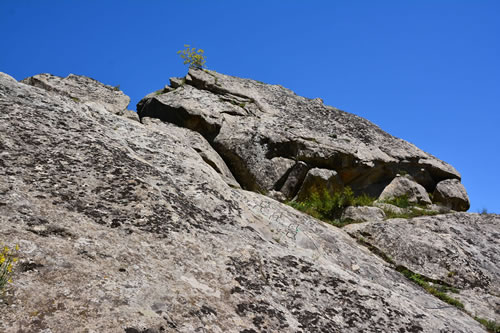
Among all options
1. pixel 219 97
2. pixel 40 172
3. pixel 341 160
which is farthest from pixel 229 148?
pixel 40 172

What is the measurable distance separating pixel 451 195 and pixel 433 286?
8571mm

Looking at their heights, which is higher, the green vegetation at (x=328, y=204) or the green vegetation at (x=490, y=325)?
the green vegetation at (x=328, y=204)

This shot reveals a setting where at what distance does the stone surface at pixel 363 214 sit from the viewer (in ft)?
48.4

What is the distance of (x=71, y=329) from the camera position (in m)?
4.14

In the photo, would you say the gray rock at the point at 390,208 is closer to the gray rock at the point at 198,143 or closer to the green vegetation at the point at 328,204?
the green vegetation at the point at 328,204

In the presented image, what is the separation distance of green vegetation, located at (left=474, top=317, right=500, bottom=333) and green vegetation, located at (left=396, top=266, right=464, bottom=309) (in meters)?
0.59

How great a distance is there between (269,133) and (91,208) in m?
11.1

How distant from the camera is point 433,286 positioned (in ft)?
36.8

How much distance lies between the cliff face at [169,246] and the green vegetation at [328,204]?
1.48m

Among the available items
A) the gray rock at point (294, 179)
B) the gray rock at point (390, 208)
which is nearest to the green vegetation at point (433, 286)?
the gray rock at point (390, 208)

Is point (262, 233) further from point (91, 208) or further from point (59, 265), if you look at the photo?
point (59, 265)

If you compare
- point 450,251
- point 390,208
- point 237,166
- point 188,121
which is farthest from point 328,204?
point 188,121

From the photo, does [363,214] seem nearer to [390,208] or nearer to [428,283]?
[390,208]

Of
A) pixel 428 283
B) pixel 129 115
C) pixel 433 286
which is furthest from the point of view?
pixel 129 115
